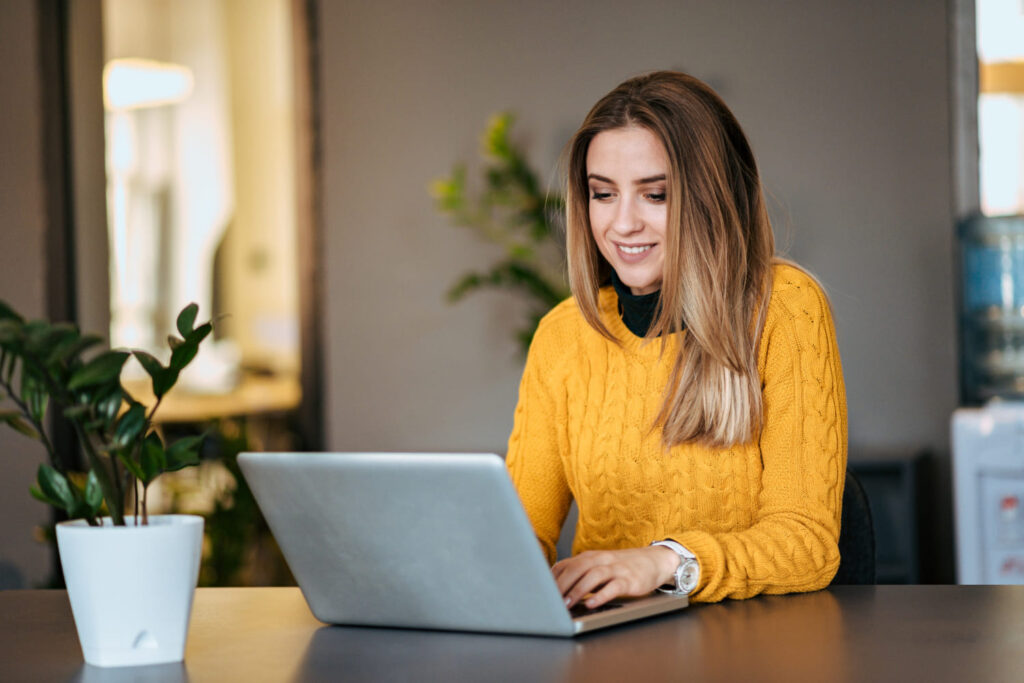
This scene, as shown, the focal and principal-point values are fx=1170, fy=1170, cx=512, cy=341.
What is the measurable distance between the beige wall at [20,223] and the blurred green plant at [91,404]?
3.10 metres

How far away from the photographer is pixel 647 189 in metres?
1.68

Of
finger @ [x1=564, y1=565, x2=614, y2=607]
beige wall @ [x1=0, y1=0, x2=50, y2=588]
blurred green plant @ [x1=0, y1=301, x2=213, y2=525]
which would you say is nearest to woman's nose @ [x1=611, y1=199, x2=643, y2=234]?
finger @ [x1=564, y1=565, x2=614, y2=607]

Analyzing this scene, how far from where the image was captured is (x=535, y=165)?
4.06m

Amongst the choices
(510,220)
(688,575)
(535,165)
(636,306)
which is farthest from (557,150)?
(688,575)

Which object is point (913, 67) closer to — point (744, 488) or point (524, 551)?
point (744, 488)

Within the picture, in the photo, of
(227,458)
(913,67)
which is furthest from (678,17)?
(227,458)

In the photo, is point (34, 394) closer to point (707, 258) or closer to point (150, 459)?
point (150, 459)

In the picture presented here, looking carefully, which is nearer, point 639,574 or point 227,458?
point 639,574

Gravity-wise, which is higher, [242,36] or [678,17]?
[242,36]

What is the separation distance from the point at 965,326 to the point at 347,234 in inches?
83.5

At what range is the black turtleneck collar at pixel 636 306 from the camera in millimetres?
1763

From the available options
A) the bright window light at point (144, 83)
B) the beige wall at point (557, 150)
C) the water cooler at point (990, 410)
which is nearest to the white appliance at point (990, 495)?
the water cooler at point (990, 410)

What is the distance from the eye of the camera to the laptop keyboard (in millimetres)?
1195

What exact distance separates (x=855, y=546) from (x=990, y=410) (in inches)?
76.4
